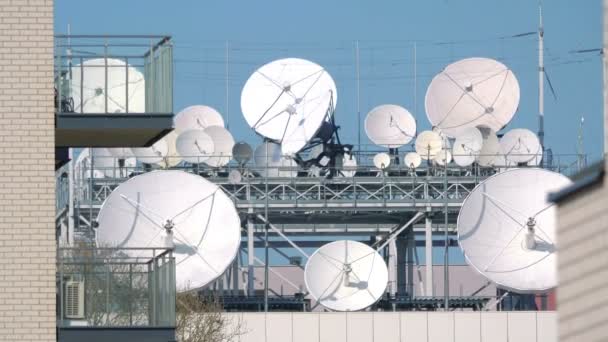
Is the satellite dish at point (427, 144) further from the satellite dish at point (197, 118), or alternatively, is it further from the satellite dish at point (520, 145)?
the satellite dish at point (197, 118)

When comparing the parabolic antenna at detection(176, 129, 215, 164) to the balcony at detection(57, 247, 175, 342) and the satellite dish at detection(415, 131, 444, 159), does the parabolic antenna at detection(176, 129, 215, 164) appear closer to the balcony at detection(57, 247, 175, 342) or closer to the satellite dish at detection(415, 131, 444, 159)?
the satellite dish at detection(415, 131, 444, 159)

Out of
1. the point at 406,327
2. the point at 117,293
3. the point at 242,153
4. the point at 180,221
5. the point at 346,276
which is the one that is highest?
the point at 242,153

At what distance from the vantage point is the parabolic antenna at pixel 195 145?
219ft

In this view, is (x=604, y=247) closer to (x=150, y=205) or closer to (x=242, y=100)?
(x=150, y=205)

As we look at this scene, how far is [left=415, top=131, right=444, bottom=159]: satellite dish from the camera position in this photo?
68.3 m

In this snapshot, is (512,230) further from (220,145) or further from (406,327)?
(220,145)

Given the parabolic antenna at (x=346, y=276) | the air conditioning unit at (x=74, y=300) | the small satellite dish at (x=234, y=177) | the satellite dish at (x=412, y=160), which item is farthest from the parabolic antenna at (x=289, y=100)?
the air conditioning unit at (x=74, y=300)

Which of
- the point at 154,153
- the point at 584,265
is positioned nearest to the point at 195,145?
the point at 154,153

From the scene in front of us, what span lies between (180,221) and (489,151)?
1612 cm

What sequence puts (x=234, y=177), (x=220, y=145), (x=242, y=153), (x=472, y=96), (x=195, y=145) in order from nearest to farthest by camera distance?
(x=234, y=177), (x=195, y=145), (x=242, y=153), (x=220, y=145), (x=472, y=96)

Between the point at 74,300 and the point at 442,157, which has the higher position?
the point at 442,157

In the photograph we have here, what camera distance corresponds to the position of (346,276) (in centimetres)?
5950

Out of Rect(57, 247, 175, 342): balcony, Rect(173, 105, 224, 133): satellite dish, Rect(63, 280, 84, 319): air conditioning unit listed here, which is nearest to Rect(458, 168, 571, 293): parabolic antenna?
Rect(173, 105, 224, 133): satellite dish

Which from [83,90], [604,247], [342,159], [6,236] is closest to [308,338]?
[342,159]
